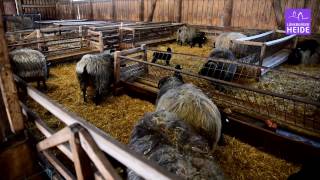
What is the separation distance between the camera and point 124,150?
4.29ft

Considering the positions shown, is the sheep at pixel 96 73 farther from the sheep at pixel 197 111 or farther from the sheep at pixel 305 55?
the sheep at pixel 305 55

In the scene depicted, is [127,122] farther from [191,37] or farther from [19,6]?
[19,6]

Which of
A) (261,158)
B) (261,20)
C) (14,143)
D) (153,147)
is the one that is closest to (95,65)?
(14,143)

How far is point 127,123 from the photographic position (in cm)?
415

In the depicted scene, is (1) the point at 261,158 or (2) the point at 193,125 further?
(1) the point at 261,158

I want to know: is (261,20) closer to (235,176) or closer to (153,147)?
(235,176)

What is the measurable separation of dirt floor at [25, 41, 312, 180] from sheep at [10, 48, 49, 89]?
50cm

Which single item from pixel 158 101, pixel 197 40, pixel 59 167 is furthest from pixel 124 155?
pixel 197 40

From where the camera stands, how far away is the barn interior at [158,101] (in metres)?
1.88

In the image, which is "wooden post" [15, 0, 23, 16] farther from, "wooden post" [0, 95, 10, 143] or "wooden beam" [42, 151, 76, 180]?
"wooden beam" [42, 151, 76, 180]

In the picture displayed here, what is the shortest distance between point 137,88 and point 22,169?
2906 millimetres

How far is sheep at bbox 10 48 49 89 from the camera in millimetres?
4934

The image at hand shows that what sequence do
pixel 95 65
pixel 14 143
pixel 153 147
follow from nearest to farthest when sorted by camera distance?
pixel 153 147 → pixel 14 143 → pixel 95 65

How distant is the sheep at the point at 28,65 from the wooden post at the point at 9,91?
3.04 meters
